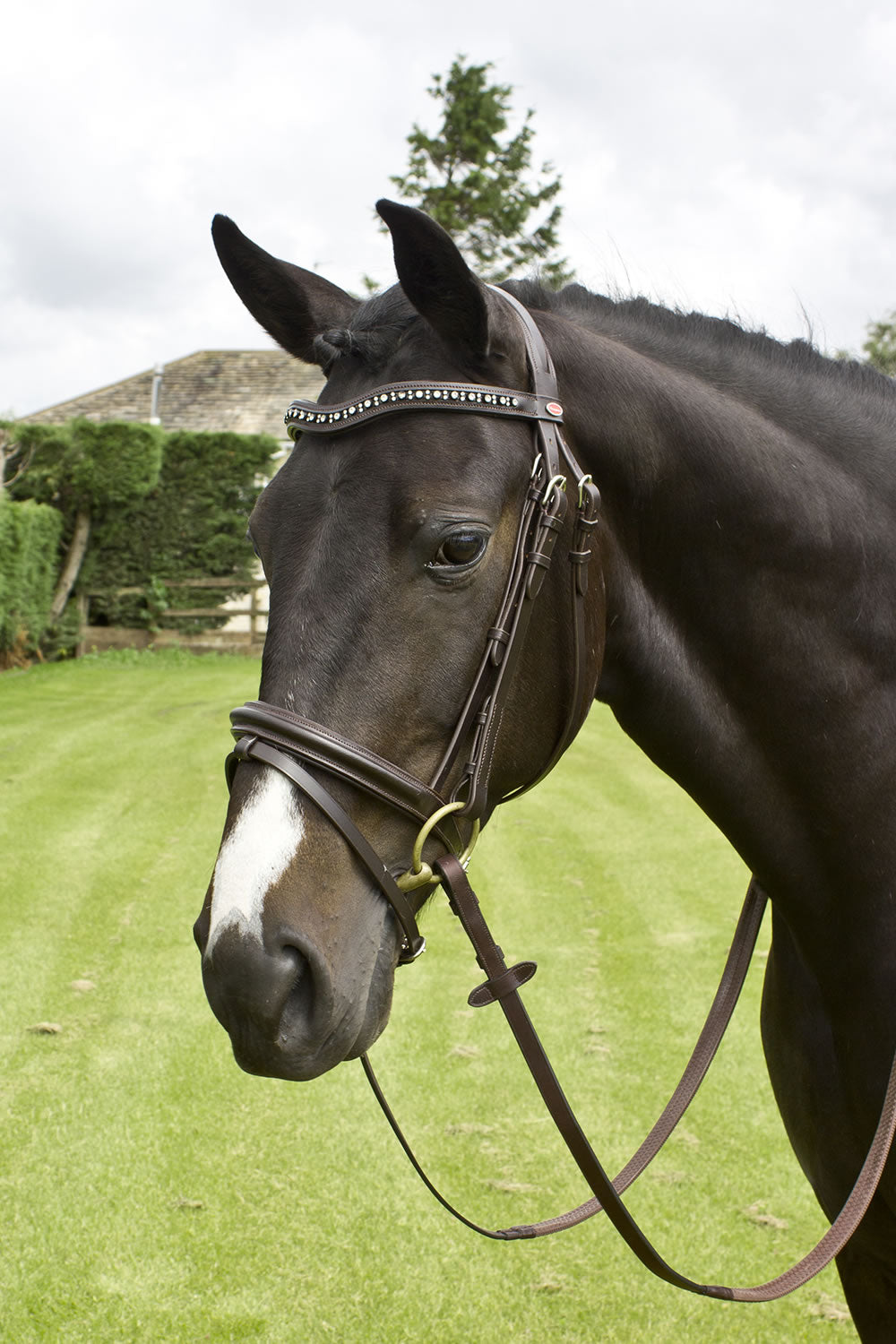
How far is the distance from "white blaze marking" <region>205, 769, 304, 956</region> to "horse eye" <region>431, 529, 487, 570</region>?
465mm

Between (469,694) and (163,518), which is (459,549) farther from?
(163,518)

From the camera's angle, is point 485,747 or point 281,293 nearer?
point 485,747

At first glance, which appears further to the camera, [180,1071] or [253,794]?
[180,1071]

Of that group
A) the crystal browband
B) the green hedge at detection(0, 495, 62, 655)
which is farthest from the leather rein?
the green hedge at detection(0, 495, 62, 655)

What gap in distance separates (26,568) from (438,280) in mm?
17726

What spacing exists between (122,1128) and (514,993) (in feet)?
10.8

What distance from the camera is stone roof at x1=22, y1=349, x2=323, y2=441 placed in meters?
28.9

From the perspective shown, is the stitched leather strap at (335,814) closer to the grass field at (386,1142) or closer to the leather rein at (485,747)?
the leather rein at (485,747)

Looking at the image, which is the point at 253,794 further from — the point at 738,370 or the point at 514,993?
the point at 738,370

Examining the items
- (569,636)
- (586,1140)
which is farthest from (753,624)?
(586,1140)

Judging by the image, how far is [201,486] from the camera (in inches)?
853

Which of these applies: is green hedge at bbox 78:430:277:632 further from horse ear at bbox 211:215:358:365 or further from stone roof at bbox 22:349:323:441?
horse ear at bbox 211:215:358:365

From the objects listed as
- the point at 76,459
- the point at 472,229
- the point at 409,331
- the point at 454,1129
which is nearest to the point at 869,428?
the point at 409,331

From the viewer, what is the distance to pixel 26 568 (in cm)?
1784
